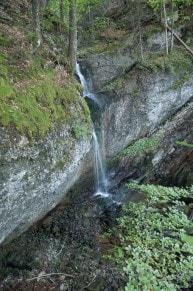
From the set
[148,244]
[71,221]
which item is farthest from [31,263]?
[148,244]

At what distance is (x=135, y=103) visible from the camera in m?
12.6

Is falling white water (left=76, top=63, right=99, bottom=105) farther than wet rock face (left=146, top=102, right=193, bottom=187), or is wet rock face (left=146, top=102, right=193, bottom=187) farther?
falling white water (left=76, top=63, right=99, bottom=105)

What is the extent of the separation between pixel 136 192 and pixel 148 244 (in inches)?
194

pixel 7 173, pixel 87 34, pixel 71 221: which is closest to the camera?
pixel 7 173

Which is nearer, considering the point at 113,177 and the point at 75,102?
the point at 75,102

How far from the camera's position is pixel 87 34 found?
53.0 ft

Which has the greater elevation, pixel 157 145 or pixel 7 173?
pixel 7 173

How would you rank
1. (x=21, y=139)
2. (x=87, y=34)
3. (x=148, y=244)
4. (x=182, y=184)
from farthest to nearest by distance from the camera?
(x=87, y=34) < (x=182, y=184) < (x=148, y=244) < (x=21, y=139)

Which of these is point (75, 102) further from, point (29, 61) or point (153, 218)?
point (153, 218)

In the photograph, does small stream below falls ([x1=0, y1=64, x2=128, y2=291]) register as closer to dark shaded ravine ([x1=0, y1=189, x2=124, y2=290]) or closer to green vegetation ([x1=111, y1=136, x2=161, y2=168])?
dark shaded ravine ([x1=0, y1=189, x2=124, y2=290])

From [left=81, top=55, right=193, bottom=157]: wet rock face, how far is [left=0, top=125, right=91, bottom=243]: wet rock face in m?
3.51

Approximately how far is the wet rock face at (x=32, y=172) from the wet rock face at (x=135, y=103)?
11.5 ft

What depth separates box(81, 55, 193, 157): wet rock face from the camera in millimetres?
11867

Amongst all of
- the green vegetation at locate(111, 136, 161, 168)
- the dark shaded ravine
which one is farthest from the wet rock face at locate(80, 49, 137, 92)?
the dark shaded ravine
